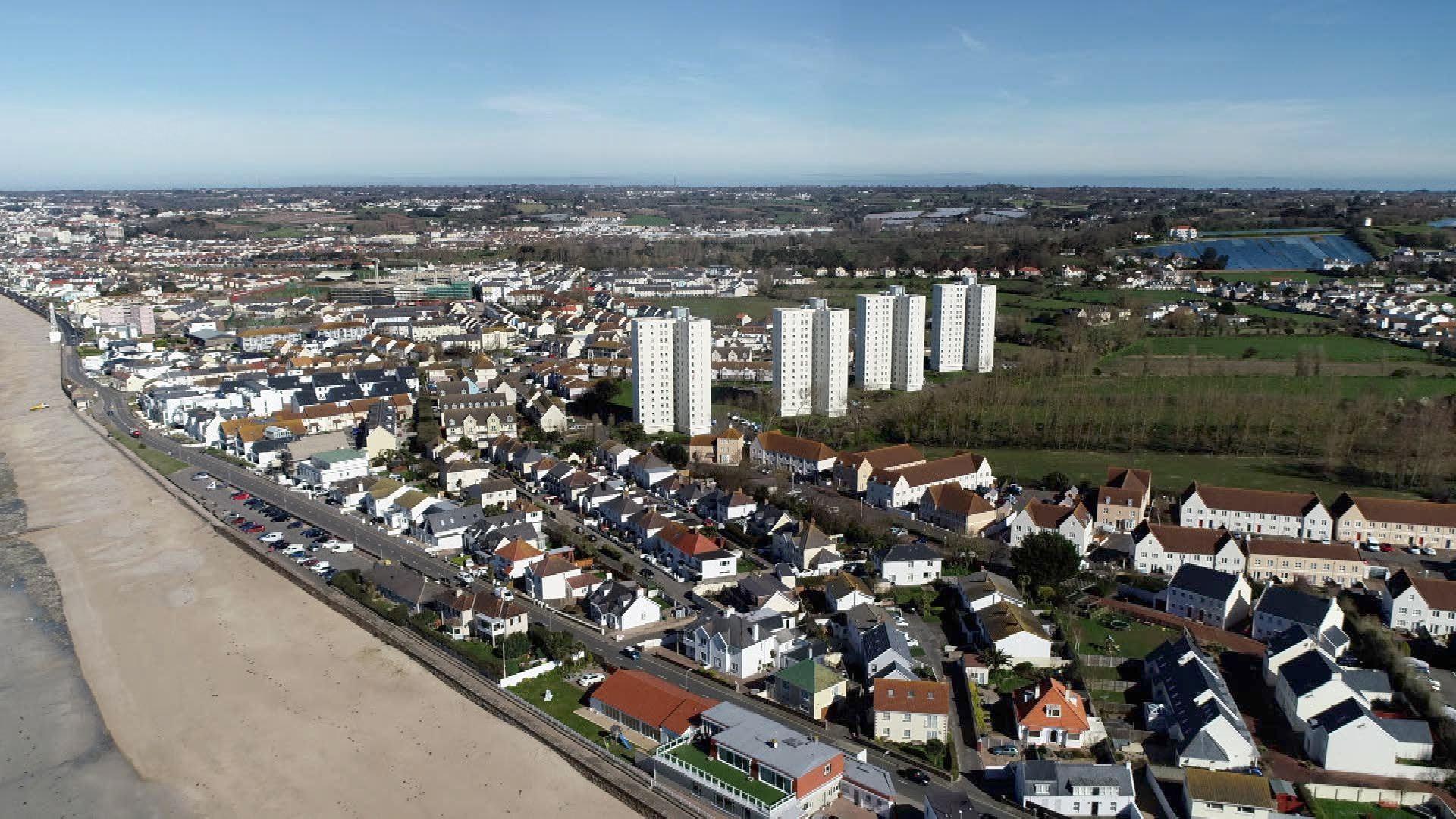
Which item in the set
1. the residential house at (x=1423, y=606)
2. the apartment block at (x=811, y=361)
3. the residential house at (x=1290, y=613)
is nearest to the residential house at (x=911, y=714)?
the residential house at (x=1290, y=613)

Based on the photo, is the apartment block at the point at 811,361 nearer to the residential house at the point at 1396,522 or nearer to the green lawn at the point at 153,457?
the residential house at the point at 1396,522

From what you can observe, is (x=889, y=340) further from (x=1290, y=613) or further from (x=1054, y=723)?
(x=1054, y=723)

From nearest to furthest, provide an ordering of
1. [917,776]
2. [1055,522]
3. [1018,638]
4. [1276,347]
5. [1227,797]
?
[1227,797], [917,776], [1018,638], [1055,522], [1276,347]

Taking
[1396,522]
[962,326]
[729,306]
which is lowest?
[1396,522]

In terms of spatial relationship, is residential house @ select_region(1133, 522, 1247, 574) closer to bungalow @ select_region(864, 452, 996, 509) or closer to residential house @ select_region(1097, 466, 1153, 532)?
residential house @ select_region(1097, 466, 1153, 532)

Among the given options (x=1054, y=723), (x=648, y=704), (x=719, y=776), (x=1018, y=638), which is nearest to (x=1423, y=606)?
(x=1018, y=638)

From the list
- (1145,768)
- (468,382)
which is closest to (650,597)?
(1145,768)

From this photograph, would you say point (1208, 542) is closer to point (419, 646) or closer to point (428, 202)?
point (419, 646)

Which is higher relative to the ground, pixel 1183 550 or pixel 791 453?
pixel 791 453
